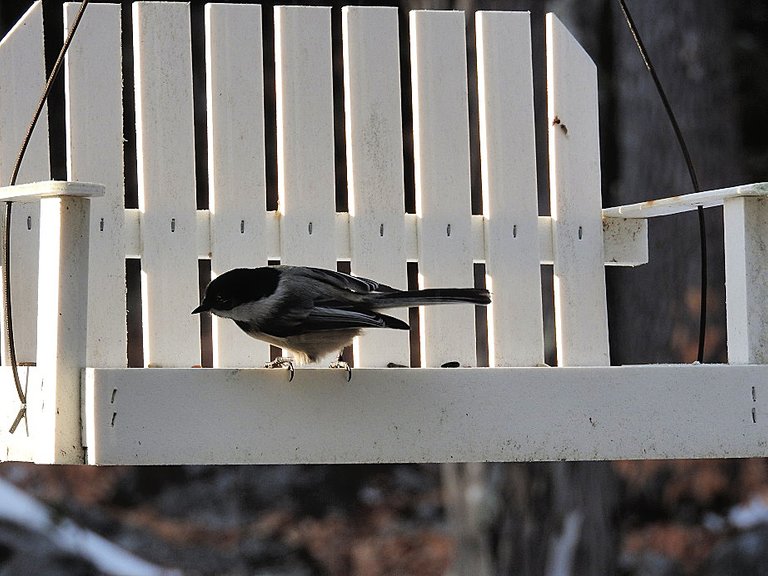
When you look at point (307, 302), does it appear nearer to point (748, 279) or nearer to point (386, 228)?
point (386, 228)

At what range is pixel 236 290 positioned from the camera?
2.58 m

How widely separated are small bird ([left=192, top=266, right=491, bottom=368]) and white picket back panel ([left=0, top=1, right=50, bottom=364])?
2.12ft

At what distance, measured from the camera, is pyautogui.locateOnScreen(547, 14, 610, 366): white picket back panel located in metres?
3.39

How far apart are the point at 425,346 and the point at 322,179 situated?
1.61 feet

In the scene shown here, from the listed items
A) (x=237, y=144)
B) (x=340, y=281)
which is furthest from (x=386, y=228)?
(x=340, y=281)

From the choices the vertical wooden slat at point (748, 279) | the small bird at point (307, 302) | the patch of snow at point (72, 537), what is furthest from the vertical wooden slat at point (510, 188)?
the patch of snow at point (72, 537)

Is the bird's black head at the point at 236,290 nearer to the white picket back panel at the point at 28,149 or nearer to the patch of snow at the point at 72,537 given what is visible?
the white picket back panel at the point at 28,149

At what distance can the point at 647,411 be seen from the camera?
2592 mm

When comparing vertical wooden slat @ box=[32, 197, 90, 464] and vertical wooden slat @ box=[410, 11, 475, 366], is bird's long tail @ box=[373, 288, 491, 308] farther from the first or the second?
vertical wooden slat @ box=[410, 11, 475, 366]

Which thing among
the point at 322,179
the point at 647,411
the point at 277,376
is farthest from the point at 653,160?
the point at 277,376

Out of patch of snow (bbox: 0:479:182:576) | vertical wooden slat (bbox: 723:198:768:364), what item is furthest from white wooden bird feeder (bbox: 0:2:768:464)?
patch of snow (bbox: 0:479:182:576)

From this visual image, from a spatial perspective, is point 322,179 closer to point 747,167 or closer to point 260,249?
point 260,249

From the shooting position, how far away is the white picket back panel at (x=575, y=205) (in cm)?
339

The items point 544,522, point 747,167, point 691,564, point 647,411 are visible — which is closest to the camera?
point 647,411
